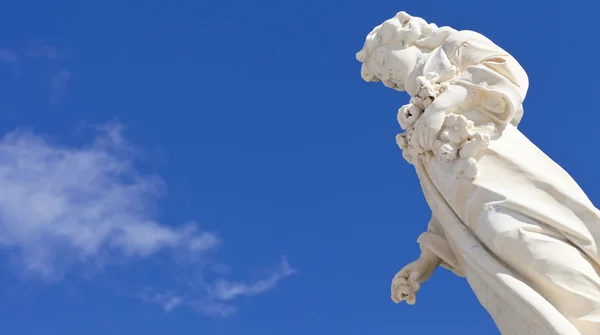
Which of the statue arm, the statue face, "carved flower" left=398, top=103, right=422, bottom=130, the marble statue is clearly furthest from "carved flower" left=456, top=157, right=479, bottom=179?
the statue face

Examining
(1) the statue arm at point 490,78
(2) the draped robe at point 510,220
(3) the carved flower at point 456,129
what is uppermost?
(1) the statue arm at point 490,78

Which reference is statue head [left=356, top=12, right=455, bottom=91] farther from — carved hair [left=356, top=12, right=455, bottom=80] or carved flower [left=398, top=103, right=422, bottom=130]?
carved flower [left=398, top=103, right=422, bottom=130]

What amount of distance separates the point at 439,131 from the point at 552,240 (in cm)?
149

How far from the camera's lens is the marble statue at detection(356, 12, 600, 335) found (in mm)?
6754

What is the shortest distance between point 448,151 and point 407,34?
1.76 metres

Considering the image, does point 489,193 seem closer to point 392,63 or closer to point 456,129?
point 456,129

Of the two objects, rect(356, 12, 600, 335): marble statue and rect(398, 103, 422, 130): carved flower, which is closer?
rect(356, 12, 600, 335): marble statue

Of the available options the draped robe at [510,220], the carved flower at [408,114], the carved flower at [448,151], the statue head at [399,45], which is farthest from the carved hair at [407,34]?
the carved flower at [448,151]

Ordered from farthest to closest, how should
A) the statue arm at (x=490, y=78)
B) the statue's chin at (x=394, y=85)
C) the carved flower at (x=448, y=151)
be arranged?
the statue's chin at (x=394, y=85)
the statue arm at (x=490, y=78)
the carved flower at (x=448, y=151)

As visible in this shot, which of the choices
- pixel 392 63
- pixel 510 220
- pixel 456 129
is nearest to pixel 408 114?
pixel 456 129

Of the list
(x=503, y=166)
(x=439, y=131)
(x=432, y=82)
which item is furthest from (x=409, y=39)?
(x=503, y=166)

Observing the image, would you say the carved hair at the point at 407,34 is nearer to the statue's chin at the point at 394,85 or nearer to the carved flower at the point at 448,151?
the statue's chin at the point at 394,85

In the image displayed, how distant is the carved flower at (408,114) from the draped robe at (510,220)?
Answer: 36 cm

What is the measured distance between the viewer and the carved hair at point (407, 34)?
345 inches
